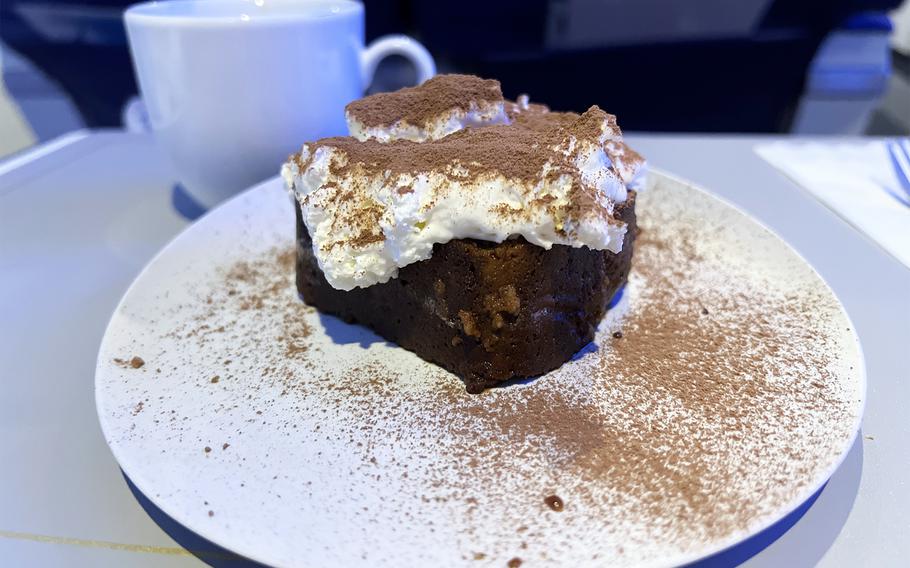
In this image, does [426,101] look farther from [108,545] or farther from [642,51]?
[642,51]

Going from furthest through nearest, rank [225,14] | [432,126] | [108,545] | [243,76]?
[225,14]
[243,76]
[432,126]
[108,545]

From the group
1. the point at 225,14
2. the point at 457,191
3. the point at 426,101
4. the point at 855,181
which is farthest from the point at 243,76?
the point at 855,181

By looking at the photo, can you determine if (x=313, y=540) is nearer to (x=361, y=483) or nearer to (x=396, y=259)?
(x=361, y=483)

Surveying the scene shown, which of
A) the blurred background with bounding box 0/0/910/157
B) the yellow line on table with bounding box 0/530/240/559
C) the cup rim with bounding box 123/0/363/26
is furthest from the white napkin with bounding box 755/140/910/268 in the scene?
the yellow line on table with bounding box 0/530/240/559

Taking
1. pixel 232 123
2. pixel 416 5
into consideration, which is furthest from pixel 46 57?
pixel 232 123

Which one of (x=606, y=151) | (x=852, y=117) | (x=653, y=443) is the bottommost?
(x=852, y=117)

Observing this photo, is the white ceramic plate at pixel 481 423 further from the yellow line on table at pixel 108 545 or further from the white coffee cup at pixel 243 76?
the white coffee cup at pixel 243 76
